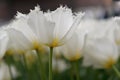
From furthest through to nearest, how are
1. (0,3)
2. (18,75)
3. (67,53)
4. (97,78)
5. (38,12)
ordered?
(0,3) → (18,75) → (97,78) → (67,53) → (38,12)

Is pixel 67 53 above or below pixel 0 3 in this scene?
below

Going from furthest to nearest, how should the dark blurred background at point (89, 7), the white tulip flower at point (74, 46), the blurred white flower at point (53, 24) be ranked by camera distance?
the dark blurred background at point (89, 7) < the white tulip flower at point (74, 46) < the blurred white flower at point (53, 24)

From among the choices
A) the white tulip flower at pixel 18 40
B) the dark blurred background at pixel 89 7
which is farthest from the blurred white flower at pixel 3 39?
the dark blurred background at pixel 89 7

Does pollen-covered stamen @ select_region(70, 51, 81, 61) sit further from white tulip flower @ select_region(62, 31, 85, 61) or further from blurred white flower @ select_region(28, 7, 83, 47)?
blurred white flower @ select_region(28, 7, 83, 47)

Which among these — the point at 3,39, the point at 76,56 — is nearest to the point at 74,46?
the point at 76,56

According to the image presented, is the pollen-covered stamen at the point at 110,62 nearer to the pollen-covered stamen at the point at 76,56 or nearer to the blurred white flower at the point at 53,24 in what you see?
the pollen-covered stamen at the point at 76,56

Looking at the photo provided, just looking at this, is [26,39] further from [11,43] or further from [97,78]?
[97,78]

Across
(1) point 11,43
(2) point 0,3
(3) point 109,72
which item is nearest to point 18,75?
(3) point 109,72
